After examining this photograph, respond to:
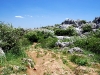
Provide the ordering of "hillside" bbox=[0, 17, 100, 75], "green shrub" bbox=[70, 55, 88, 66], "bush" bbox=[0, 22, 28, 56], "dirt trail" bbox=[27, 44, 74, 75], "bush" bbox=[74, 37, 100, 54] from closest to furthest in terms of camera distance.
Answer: "hillside" bbox=[0, 17, 100, 75] → "dirt trail" bbox=[27, 44, 74, 75] → "green shrub" bbox=[70, 55, 88, 66] → "bush" bbox=[0, 22, 28, 56] → "bush" bbox=[74, 37, 100, 54]

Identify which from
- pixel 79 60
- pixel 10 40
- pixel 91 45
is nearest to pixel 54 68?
pixel 79 60

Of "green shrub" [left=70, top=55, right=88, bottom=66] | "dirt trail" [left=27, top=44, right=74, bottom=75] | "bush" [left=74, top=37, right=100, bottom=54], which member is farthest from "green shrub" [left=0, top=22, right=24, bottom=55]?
"bush" [left=74, top=37, right=100, bottom=54]

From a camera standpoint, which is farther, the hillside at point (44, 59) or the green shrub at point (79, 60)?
the green shrub at point (79, 60)

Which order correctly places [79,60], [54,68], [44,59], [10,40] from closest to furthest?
[54,68] → [79,60] → [44,59] → [10,40]

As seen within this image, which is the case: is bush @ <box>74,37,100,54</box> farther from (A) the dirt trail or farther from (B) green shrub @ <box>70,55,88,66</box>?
(A) the dirt trail

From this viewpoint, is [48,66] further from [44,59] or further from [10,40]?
[10,40]

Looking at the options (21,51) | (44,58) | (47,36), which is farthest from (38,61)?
(47,36)

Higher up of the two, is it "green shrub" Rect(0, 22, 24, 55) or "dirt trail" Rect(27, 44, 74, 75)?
"green shrub" Rect(0, 22, 24, 55)

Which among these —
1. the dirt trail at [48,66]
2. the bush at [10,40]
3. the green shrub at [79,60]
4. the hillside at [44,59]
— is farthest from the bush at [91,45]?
the bush at [10,40]

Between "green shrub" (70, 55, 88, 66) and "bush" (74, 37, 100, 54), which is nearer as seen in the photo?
"green shrub" (70, 55, 88, 66)

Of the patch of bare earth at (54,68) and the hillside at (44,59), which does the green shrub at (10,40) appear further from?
the patch of bare earth at (54,68)

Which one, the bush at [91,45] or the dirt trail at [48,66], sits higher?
the bush at [91,45]

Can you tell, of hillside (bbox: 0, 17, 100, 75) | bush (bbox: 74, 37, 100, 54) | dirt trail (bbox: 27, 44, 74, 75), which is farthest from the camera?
bush (bbox: 74, 37, 100, 54)

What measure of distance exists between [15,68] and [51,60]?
3.91m
